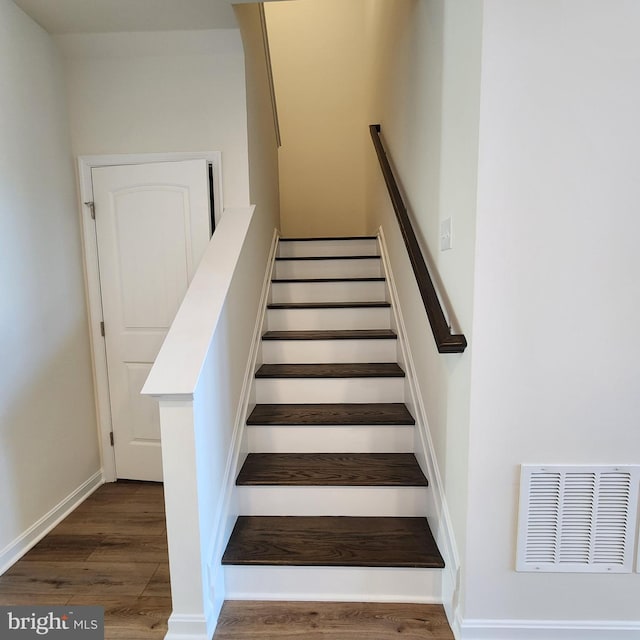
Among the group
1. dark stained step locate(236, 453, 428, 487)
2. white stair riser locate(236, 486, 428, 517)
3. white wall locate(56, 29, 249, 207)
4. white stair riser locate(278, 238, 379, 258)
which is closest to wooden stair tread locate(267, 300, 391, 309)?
white wall locate(56, 29, 249, 207)

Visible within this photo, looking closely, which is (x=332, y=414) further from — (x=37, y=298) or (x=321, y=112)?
Answer: (x=321, y=112)

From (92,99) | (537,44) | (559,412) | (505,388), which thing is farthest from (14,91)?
(559,412)

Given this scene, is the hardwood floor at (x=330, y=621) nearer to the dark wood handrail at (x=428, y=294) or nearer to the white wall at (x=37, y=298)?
the dark wood handrail at (x=428, y=294)

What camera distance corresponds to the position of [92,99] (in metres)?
2.16

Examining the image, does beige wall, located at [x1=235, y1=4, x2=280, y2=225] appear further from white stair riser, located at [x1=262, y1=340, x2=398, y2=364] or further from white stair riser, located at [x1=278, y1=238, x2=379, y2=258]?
white stair riser, located at [x1=262, y1=340, x2=398, y2=364]

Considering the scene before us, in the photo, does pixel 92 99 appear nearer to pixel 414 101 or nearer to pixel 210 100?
pixel 210 100

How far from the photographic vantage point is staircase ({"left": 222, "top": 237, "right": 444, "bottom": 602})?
57.8 inches

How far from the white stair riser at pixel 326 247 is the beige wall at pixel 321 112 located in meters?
1.14

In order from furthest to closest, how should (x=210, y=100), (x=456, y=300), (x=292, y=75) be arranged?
(x=292, y=75)
(x=210, y=100)
(x=456, y=300)

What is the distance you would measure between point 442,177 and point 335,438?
4.09ft

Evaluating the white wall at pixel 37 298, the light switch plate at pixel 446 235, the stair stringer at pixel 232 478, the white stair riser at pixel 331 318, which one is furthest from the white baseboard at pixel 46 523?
the light switch plate at pixel 446 235

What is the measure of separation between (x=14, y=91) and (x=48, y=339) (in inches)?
46.7

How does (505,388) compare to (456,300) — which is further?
(456,300)

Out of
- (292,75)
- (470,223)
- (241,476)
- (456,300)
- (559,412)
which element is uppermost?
(292,75)
